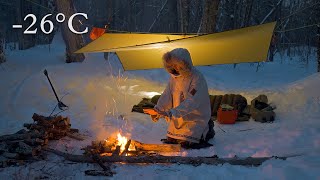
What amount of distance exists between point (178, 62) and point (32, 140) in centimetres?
250

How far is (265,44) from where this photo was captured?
242 inches

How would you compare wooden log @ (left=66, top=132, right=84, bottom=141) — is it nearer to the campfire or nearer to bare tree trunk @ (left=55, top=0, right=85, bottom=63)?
the campfire

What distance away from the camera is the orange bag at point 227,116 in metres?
7.43

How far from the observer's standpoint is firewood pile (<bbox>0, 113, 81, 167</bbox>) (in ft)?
16.3

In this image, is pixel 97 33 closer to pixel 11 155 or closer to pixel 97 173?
pixel 11 155

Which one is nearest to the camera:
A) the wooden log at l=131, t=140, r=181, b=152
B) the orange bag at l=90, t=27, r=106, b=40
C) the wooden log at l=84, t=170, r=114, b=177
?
the wooden log at l=84, t=170, r=114, b=177

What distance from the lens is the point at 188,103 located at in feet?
18.9

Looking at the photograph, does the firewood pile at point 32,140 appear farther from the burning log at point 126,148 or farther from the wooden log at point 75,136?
the burning log at point 126,148

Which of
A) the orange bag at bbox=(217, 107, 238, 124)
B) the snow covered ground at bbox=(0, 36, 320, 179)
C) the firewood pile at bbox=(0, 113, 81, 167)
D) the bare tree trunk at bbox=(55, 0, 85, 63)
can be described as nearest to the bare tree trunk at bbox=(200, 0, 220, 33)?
the snow covered ground at bbox=(0, 36, 320, 179)

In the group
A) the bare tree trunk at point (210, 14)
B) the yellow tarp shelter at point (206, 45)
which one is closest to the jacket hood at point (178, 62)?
the yellow tarp shelter at point (206, 45)

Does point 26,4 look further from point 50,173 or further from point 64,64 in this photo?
point 50,173

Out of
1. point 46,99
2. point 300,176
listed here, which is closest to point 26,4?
point 46,99

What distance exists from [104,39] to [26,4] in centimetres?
1994

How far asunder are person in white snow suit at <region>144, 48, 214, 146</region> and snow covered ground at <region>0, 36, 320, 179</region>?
13.2 inches
